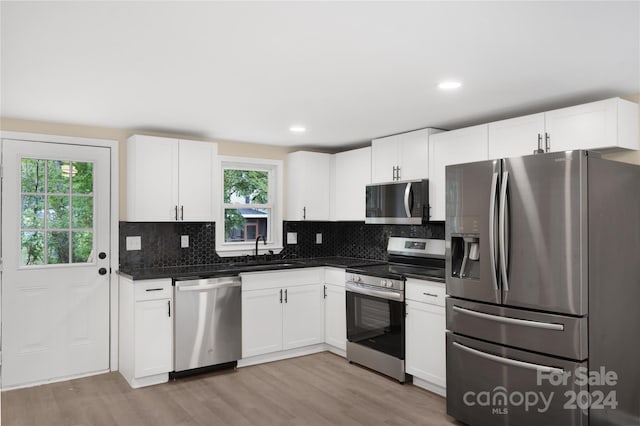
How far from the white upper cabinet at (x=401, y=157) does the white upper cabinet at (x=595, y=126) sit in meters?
1.15

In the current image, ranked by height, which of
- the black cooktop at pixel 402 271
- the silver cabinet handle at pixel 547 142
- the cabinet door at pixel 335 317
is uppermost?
the silver cabinet handle at pixel 547 142

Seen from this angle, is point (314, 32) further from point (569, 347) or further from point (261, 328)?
point (261, 328)

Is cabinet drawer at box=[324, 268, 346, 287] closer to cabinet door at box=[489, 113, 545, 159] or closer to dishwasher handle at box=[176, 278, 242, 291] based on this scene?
dishwasher handle at box=[176, 278, 242, 291]

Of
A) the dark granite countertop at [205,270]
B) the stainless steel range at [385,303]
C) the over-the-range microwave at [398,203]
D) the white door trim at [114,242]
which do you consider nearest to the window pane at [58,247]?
the white door trim at [114,242]

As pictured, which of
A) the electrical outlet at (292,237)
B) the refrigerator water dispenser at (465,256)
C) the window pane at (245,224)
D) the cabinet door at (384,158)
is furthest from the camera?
the electrical outlet at (292,237)

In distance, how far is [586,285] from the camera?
251cm

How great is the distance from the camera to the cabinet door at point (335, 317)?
4582 millimetres

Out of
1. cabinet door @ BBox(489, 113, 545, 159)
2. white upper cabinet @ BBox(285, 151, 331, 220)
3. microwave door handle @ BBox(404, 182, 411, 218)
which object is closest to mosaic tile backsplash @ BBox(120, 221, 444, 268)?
white upper cabinet @ BBox(285, 151, 331, 220)

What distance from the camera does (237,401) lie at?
3.51m

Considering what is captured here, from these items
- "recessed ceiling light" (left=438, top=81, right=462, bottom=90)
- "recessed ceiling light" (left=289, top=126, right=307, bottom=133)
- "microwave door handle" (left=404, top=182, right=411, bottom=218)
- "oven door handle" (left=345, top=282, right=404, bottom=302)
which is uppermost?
"recessed ceiling light" (left=438, top=81, right=462, bottom=90)

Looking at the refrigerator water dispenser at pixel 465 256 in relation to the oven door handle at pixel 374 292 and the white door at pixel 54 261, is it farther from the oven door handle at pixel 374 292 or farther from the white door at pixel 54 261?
the white door at pixel 54 261

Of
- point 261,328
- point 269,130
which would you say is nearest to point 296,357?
point 261,328

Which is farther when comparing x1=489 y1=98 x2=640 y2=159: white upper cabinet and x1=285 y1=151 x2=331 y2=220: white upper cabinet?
x1=285 y1=151 x2=331 y2=220: white upper cabinet

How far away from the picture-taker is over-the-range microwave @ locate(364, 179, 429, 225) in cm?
410
